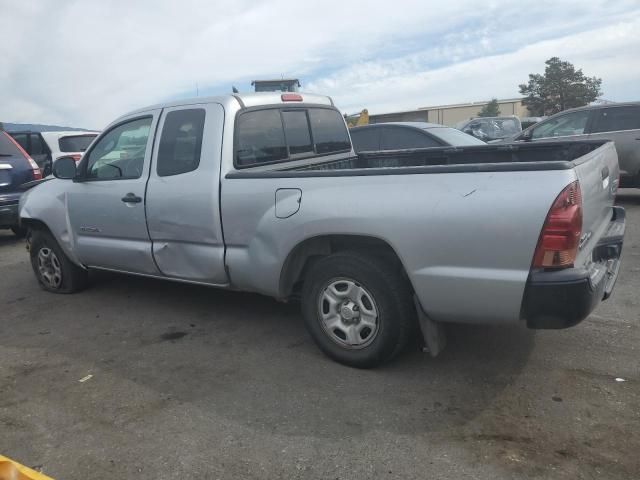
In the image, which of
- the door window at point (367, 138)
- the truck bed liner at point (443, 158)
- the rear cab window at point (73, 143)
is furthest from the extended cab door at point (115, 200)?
the rear cab window at point (73, 143)

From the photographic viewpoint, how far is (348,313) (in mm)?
3480

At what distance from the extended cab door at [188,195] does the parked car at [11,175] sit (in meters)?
4.91

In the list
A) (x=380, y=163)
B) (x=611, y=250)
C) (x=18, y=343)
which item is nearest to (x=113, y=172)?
(x=18, y=343)

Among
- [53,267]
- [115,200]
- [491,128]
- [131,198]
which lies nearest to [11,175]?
[53,267]

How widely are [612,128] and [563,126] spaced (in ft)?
2.64

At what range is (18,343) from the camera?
439 cm

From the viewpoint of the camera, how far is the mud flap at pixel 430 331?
3.24m

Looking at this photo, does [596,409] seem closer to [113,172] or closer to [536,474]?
[536,474]

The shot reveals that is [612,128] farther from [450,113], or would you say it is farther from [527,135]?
[450,113]

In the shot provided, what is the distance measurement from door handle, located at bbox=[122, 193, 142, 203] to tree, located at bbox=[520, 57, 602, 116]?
5107 centimetres

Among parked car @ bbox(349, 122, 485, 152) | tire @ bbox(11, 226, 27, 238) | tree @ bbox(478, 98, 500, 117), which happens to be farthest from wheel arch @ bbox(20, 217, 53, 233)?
tree @ bbox(478, 98, 500, 117)

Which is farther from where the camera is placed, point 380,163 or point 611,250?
point 380,163

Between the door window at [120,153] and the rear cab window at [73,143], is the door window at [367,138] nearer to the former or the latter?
the door window at [120,153]

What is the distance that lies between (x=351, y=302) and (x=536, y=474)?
1.44m
